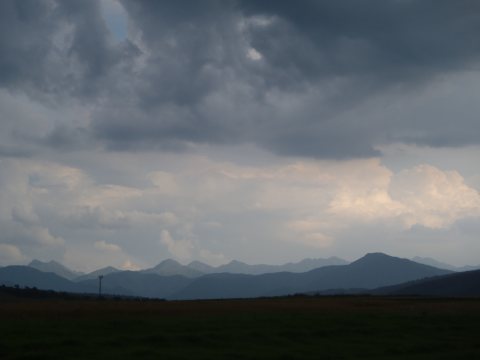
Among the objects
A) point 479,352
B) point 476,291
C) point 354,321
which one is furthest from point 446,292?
A: point 479,352

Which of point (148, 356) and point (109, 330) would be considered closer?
point (148, 356)

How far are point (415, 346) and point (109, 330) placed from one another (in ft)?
67.0

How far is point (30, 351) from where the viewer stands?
1308 inches

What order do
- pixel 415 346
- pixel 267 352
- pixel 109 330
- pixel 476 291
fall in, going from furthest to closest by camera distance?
pixel 476 291 < pixel 109 330 < pixel 415 346 < pixel 267 352

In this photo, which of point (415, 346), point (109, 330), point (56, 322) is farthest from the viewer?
point (56, 322)

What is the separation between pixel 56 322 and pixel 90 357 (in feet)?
46.1

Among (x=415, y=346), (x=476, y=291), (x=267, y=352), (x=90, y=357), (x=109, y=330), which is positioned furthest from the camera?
(x=476, y=291)

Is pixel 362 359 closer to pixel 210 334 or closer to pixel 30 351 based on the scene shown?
pixel 210 334

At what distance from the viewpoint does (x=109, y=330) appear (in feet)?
137

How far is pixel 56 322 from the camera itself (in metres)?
45.0

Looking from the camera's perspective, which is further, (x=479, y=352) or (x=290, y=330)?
(x=290, y=330)

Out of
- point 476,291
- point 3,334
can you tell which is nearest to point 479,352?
point 3,334

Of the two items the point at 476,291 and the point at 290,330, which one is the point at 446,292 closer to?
the point at 476,291

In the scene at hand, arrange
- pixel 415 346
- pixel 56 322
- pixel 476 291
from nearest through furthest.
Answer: pixel 415 346, pixel 56 322, pixel 476 291
